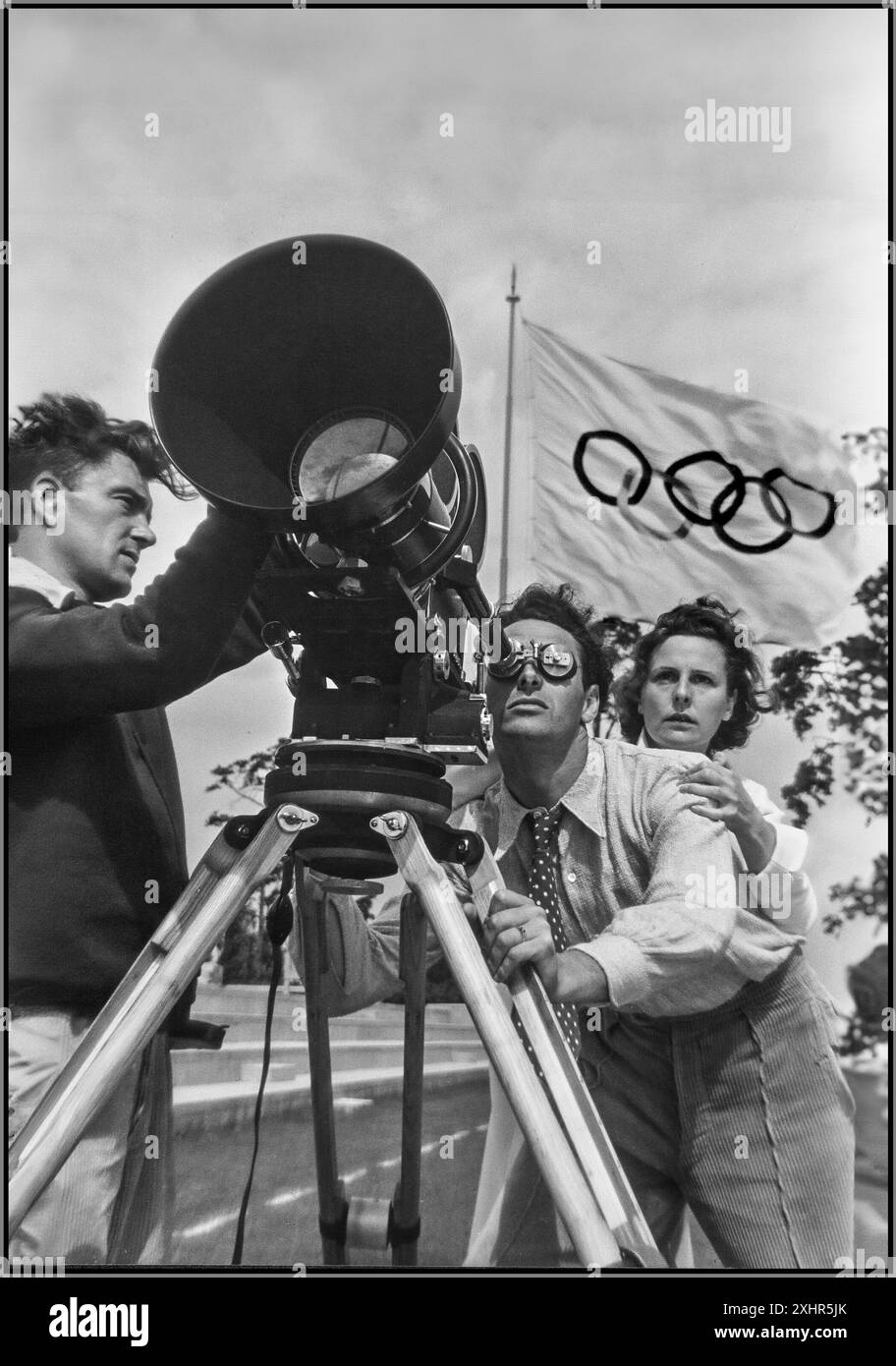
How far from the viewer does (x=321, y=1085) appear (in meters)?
1.61

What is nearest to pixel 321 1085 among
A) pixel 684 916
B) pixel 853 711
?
pixel 684 916

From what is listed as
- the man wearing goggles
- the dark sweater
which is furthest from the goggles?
the dark sweater

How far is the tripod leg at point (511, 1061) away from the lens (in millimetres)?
1199

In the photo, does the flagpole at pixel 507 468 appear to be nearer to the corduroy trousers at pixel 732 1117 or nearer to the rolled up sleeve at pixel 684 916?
the rolled up sleeve at pixel 684 916

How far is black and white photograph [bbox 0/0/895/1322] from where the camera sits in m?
1.60

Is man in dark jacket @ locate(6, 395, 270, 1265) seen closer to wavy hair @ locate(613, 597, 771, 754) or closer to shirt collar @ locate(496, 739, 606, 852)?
shirt collar @ locate(496, 739, 606, 852)

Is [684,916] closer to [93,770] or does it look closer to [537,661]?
[537,661]

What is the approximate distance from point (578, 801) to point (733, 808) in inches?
8.9

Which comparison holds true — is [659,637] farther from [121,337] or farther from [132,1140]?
[132,1140]

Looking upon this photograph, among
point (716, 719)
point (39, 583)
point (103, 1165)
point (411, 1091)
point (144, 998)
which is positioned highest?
point (39, 583)

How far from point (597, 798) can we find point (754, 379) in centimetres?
68

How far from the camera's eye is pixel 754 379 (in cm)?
182

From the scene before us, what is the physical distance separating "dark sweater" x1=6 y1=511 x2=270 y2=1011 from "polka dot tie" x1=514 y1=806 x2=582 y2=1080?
0.51 metres
